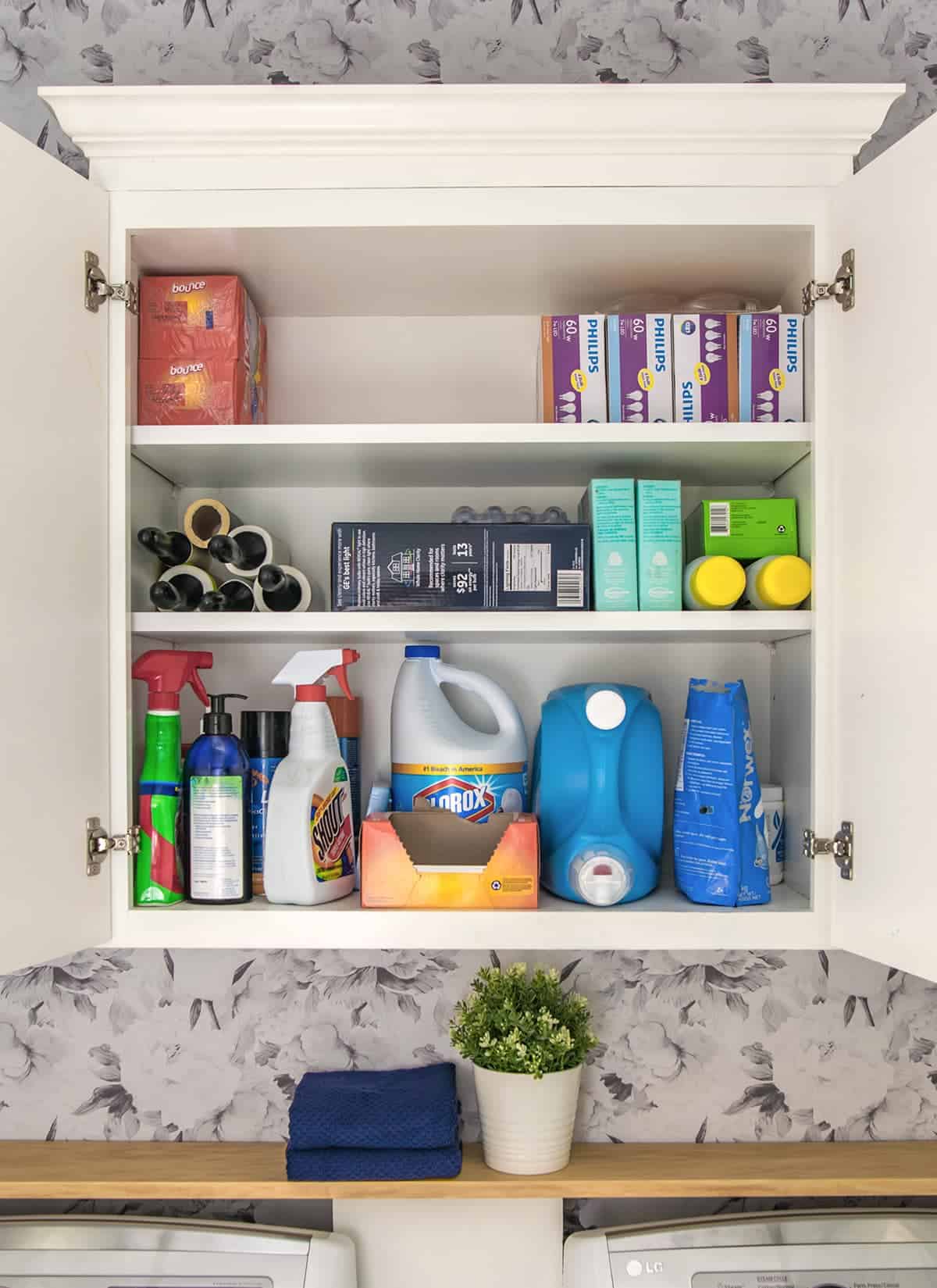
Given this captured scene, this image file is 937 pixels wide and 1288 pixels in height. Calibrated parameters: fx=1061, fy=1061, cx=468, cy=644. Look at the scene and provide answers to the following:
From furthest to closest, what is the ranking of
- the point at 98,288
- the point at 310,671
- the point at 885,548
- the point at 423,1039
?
the point at 423,1039 < the point at 310,671 < the point at 98,288 < the point at 885,548

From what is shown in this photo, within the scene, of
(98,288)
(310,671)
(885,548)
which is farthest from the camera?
(310,671)

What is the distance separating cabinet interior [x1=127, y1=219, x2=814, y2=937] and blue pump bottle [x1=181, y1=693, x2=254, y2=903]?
0.05 m

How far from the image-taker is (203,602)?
1216 mm

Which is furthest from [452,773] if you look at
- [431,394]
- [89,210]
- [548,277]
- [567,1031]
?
[89,210]

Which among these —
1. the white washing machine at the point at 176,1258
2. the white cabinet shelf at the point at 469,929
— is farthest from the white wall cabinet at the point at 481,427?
the white washing machine at the point at 176,1258

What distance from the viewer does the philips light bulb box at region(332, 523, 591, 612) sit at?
3.98 ft

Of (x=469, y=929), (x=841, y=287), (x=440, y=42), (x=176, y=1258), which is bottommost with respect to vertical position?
(x=176, y=1258)

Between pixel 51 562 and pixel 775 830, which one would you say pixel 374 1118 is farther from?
pixel 51 562

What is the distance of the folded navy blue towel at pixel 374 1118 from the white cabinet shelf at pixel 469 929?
24 cm

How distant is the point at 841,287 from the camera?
1.14 metres

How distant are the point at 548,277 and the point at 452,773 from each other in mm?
627

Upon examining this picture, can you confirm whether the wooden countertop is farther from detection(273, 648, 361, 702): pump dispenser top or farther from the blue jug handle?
detection(273, 648, 361, 702): pump dispenser top

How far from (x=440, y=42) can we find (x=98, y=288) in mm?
662

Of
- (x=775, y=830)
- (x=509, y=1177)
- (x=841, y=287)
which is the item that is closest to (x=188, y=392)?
(x=841, y=287)
